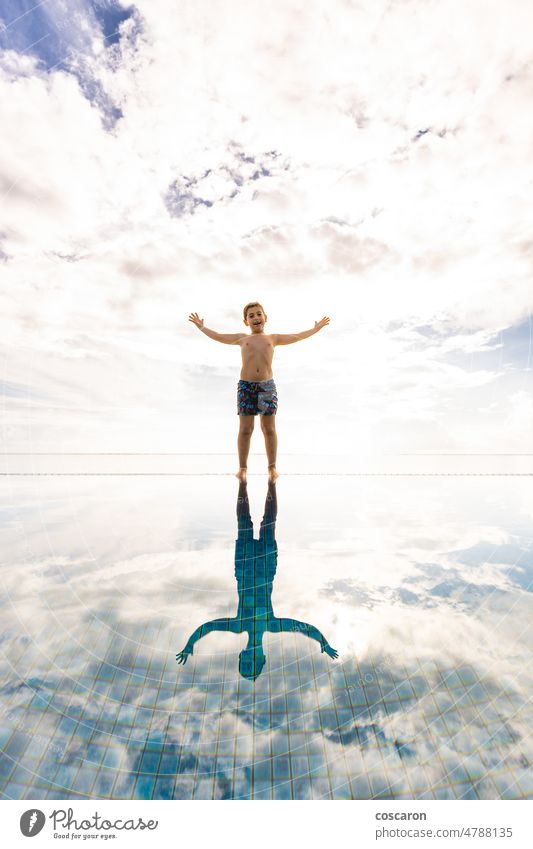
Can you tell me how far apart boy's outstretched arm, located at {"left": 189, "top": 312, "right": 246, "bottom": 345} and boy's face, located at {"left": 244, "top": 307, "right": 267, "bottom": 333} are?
0.93 ft

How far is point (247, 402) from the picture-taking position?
802 centimetres

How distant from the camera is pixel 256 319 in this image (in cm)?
808

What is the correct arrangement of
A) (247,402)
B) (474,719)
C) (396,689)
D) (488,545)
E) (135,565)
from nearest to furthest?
1. (474,719)
2. (396,689)
3. (135,565)
4. (488,545)
5. (247,402)

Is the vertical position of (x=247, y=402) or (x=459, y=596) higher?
(x=247, y=402)

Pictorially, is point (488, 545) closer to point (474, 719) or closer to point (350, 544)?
point (350, 544)

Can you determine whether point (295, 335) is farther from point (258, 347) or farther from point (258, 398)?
point (258, 398)

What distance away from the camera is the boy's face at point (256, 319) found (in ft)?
26.5

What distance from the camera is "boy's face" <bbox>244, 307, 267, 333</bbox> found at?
8.08 meters

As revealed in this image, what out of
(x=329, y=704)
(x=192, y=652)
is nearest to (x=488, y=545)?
(x=329, y=704)

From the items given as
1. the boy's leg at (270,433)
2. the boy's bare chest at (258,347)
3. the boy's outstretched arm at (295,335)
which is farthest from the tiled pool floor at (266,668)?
the boy's outstretched arm at (295,335)

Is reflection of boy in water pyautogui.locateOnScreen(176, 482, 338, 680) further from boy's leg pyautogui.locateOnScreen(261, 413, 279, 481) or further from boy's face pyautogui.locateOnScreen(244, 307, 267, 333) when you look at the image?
boy's face pyautogui.locateOnScreen(244, 307, 267, 333)

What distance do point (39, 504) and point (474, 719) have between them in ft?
25.0


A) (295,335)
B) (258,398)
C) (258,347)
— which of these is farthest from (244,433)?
(295,335)

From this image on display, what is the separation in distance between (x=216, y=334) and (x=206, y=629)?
6.45 metres
